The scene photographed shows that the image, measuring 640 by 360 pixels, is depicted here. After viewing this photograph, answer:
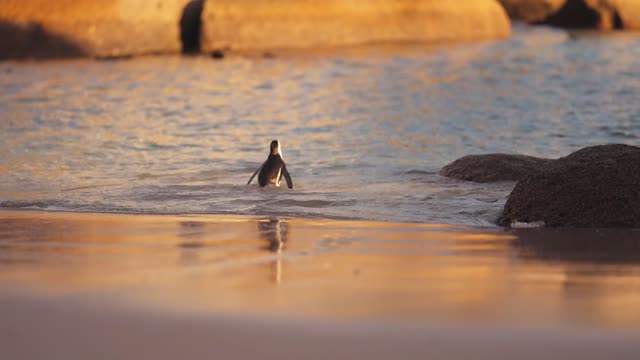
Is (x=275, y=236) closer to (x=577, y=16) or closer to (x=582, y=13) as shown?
(x=582, y=13)

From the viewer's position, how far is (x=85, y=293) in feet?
23.4

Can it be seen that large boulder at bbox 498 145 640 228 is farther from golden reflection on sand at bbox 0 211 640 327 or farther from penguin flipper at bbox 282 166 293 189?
penguin flipper at bbox 282 166 293 189

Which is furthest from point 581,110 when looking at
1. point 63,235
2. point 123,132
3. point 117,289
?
point 117,289

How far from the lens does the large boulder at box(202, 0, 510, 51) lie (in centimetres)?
5222

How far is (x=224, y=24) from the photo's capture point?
171ft

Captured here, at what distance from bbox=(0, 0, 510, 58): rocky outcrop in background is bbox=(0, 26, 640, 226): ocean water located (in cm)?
273

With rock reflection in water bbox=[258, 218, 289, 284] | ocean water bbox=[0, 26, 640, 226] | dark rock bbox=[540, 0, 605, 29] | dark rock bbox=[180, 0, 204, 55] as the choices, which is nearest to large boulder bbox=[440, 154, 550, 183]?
ocean water bbox=[0, 26, 640, 226]

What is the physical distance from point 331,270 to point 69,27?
41283 millimetres

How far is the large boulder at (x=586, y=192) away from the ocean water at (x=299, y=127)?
710mm

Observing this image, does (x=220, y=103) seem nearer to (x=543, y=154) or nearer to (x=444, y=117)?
(x=444, y=117)

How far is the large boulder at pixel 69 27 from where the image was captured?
47281 mm

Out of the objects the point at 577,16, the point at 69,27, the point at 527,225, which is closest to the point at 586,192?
the point at 527,225

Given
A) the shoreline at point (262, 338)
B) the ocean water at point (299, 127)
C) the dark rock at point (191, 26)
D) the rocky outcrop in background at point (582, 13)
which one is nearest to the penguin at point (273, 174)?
the ocean water at point (299, 127)

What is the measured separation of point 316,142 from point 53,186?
6.78 meters
